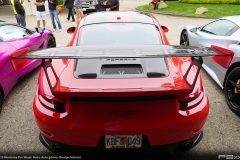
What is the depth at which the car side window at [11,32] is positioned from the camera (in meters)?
4.08

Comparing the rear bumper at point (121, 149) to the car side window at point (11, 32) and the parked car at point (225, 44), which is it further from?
the car side window at point (11, 32)

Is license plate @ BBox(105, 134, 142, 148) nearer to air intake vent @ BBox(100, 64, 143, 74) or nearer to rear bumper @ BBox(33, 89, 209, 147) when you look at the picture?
rear bumper @ BBox(33, 89, 209, 147)

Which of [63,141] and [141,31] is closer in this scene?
[63,141]

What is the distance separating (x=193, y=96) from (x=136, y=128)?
1.98 ft

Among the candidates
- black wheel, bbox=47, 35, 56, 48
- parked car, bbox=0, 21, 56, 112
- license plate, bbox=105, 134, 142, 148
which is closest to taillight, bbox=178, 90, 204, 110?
license plate, bbox=105, 134, 142, 148

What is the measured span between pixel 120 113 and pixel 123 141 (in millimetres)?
257

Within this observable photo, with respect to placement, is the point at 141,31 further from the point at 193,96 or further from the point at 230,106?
the point at 230,106

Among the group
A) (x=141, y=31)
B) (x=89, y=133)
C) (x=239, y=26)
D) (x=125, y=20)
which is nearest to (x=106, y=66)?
(x=89, y=133)

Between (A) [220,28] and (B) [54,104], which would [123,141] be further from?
(A) [220,28]

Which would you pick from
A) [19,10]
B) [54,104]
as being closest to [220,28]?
[54,104]

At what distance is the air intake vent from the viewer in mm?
2104

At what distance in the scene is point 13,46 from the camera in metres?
3.82

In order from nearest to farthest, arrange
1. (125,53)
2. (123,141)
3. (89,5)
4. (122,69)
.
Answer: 1. (125,53)
2. (123,141)
3. (122,69)
4. (89,5)

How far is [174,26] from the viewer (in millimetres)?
10625
